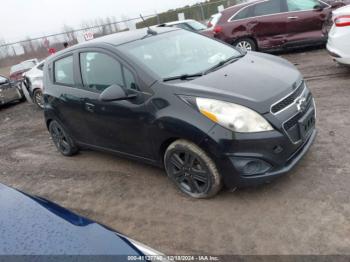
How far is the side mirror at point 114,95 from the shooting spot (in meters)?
3.83

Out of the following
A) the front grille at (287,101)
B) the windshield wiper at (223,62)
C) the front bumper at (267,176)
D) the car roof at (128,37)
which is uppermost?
the car roof at (128,37)

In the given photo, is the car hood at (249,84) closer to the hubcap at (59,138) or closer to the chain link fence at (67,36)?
the hubcap at (59,138)

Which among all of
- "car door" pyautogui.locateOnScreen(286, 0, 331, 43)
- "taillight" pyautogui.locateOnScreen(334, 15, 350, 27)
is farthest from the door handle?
"car door" pyautogui.locateOnScreen(286, 0, 331, 43)

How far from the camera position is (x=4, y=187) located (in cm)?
269

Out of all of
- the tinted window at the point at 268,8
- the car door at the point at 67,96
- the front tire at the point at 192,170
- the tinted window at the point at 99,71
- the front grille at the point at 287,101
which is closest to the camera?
the front grille at the point at 287,101

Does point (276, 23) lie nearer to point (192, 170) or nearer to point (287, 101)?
point (287, 101)

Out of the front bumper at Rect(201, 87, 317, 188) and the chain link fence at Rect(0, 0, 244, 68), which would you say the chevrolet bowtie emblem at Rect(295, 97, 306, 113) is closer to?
the front bumper at Rect(201, 87, 317, 188)

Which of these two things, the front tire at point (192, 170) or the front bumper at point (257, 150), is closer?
the front bumper at point (257, 150)

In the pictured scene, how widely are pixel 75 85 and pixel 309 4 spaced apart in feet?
24.8

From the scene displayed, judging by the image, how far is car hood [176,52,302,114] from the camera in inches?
134

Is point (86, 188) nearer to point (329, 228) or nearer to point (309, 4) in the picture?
point (329, 228)

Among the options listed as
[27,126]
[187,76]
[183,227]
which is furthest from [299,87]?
[27,126]

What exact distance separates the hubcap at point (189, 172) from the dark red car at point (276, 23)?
6864mm

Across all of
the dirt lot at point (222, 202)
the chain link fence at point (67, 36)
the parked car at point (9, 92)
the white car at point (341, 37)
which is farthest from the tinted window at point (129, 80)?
the chain link fence at point (67, 36)
